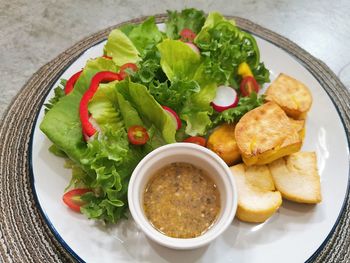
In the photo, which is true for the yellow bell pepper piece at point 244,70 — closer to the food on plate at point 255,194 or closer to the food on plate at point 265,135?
the food on plate at point 265,135

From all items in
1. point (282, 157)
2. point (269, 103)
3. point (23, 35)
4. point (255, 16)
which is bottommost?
point (282, 157)

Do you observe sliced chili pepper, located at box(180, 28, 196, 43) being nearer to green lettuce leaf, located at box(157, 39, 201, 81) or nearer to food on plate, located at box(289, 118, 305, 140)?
green lettuce leaf, located at box(157, 39, 201, 81)

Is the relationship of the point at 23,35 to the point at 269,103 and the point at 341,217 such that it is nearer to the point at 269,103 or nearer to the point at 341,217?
the point at 269,103

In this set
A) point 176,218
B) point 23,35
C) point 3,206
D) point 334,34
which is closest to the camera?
point 176,218

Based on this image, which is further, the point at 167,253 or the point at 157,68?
the point at 157,68

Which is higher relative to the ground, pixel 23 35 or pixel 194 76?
pixel 23 35

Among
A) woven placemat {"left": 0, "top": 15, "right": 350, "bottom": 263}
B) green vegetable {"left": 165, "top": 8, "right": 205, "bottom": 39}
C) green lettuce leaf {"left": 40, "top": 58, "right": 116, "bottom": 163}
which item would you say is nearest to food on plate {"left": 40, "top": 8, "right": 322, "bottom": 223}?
green lettuce leaf {"left": 40, "top": 58, "right": 116, "bottom": 163}

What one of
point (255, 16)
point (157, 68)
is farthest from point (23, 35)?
point (255, 16)
